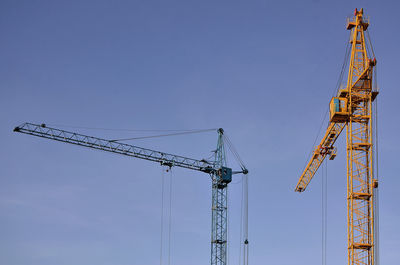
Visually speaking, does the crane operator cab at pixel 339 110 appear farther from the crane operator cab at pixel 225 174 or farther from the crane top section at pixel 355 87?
the crane operator cab at pixel 225 174

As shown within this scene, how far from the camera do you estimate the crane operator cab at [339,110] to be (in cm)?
9381

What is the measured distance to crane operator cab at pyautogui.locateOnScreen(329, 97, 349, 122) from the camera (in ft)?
308

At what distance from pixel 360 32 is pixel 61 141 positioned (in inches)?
2358

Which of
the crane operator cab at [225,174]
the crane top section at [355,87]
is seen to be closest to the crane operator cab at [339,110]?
the crane top section at [355,87]

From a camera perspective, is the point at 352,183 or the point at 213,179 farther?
the point at 213,179

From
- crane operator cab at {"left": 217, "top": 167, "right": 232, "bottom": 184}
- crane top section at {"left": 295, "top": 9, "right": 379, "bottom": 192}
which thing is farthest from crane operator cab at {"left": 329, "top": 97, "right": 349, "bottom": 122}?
crane operator cab at {"left": 217, "top": 167, "right": 232, "bottom": 184}

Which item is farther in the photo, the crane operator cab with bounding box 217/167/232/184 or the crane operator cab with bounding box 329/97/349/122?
the crane operator cab with bounding box 217/167/232/184

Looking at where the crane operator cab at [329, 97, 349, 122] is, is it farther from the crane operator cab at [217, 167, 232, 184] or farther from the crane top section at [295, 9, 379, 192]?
the crane operator cab at [217, 167, 232, 184]

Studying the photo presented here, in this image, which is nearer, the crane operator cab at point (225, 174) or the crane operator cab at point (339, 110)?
the crane operator cab at point (339, 110)

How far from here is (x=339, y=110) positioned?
309 ft

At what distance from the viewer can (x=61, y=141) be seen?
12888cm

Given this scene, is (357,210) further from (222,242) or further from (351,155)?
(222,242)

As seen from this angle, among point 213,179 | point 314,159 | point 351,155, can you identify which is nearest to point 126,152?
point 213,179

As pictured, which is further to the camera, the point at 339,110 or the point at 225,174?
the point at 225,174
